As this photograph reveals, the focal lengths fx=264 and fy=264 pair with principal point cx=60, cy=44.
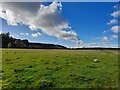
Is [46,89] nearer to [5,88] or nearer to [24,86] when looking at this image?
[24,86]

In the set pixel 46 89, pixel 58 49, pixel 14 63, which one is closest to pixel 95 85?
pixel 46 89

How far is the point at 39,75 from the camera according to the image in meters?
21.2

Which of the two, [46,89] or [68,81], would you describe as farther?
[68,81]

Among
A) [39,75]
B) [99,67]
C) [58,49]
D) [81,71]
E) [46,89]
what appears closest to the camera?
[46,89]

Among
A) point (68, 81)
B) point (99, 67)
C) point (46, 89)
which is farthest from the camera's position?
point (99, 67)

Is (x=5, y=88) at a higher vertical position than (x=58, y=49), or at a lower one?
lower

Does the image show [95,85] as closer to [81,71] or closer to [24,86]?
[81,71]

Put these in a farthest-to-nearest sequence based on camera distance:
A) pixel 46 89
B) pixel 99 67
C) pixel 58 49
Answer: pixel 58 49 < pixel 99 67 < pixel 46 89

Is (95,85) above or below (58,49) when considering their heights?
below

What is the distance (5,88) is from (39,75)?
3500 millimetres

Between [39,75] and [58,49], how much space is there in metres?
18.7

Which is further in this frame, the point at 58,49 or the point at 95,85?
the point at 58,49

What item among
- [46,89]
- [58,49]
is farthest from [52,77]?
[58,49]

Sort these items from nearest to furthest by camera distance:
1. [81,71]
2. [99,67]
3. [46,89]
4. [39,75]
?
[46,89] < [39,75] < [81,71] < [99,67]
